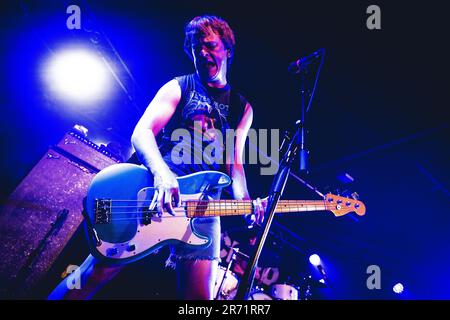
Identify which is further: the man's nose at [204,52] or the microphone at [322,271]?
the microphone at [322,271]

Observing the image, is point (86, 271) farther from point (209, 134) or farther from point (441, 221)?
point (441, 221)

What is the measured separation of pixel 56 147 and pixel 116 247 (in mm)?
2283

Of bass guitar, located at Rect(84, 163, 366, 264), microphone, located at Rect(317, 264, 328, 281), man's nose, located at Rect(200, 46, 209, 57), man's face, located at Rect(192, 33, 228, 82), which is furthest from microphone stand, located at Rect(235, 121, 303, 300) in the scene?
microphone, located at Rect(317, 264, 328, 281)

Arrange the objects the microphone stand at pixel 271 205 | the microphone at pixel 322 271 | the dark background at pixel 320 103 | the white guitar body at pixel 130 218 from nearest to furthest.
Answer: the microphone stand at pixel 271 205, the white guitar body at pixel 130 218, the dark background at pixel 320 103, the microphone at pixel 322 271

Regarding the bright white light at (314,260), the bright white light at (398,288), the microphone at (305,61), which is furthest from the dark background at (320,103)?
the microphone at (305,61)

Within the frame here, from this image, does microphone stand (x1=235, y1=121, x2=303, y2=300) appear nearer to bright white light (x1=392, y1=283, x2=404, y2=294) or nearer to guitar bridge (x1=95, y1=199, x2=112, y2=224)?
guitar bridge (x1=95, y1=199, x2=112, y2=224)

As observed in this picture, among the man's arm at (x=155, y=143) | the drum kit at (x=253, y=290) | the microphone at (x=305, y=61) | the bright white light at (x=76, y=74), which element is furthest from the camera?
the drum kit at (x=253, y=290)

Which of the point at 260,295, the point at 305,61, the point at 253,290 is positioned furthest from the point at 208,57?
the point at 260,295

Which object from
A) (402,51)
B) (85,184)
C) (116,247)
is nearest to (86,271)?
(116,247)

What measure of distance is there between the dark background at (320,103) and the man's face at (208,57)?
A: 1699 millimetres

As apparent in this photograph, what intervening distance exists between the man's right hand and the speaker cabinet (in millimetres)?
1890

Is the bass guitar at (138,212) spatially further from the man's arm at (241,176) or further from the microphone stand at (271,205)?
the microphone stand at (271,205)

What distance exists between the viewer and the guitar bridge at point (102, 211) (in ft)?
6.14

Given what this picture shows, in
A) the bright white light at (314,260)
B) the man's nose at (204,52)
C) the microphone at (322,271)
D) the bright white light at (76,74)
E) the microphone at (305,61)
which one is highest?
the bright white light at (76,74)
